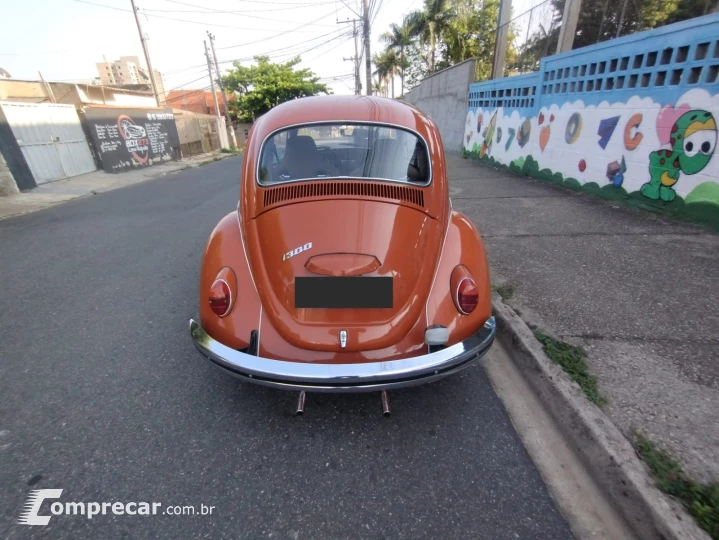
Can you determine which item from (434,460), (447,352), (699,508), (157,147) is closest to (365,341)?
(447,352)

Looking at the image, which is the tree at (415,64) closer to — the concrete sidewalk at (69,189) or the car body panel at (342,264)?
the concrete sidewalk at (69,189)

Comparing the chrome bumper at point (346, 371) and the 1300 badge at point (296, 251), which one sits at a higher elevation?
the 1300 badge at point (296, 251)

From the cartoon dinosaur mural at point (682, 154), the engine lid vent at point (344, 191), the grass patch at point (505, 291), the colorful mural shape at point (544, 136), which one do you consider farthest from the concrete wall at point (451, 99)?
the engine lid vent at point (344, 191)

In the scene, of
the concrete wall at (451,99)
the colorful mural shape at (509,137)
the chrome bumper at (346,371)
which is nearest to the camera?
the chrome bumper at (346,371)

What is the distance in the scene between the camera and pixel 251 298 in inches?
A: 79.7

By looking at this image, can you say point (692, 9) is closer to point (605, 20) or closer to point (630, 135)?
point (605, 20)

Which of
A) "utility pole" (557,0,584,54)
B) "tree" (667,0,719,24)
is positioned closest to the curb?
"tree" (667,0,719,24)

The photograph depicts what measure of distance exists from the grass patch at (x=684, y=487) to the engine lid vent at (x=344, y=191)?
1.73 metres

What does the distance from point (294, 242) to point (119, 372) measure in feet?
5.35

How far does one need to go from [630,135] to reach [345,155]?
4.90 metres

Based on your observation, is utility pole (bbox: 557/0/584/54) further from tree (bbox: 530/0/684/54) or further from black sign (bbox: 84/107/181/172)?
black sign (bbox: 84/107/181/172)

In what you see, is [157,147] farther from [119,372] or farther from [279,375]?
Answer: [279,375]

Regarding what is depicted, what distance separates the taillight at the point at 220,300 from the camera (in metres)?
2.01

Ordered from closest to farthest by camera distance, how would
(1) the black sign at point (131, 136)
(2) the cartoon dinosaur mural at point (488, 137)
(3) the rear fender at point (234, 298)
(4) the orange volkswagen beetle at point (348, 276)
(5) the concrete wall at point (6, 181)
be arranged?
(4) the orange volkswagen beetle at point (348, 276) → (3) the rear fender at point (234, 298) → (5) the concrete wall at point (6, 181) → (2) the cartoon dinosaur mural at point (488, 137) → (1) the black sign at point (131, 136)
